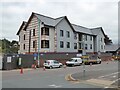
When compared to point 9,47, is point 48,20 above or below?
above

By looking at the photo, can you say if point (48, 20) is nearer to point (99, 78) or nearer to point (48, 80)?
point (99, 78)

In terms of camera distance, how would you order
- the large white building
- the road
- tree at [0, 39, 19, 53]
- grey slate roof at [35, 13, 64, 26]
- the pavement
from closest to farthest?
1. the road
2. the pavement
3. the large white building
4. grey slate roof at [35, 13, 64, 26]
5. tree at [0, 39, 19, 53]

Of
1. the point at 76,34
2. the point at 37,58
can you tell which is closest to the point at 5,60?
the point at 37,58

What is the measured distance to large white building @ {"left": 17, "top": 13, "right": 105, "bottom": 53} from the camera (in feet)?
162

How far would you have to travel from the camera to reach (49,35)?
50.2 m

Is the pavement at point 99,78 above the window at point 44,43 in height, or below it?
below

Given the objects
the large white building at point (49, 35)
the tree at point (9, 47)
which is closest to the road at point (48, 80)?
the large white building at point (49, 35)

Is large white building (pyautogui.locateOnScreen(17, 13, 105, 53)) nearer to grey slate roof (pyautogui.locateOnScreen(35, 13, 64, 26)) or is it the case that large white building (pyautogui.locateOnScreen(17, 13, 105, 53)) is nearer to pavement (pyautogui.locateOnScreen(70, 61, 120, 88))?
grey slate roof (pyautogui.locateOnScreen(35, 13, 64, 26))

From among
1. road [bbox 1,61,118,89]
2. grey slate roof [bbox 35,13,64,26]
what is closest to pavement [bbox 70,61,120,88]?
road [bbox 1,61,118,89]

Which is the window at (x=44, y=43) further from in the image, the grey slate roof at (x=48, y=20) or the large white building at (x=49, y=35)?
the grey slate roof at (x=48, y=20)

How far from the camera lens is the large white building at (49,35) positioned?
49.4 meters

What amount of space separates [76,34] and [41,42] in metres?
13.4

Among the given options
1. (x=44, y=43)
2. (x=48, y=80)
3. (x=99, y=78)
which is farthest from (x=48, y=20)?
(x=48, y=80)

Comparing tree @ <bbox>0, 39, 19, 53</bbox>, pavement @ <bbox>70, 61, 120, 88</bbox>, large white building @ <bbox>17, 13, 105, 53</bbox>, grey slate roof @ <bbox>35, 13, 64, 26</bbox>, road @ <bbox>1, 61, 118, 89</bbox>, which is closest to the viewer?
road @ <bbox>1, 61, 118, 89</bbox>
